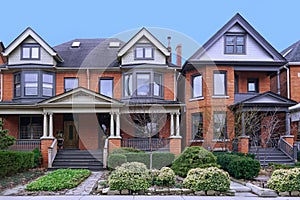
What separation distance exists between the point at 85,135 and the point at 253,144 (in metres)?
11.0

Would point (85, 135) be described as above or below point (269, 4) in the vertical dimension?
below

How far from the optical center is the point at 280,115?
25.7m

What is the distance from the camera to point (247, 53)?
25.2 m

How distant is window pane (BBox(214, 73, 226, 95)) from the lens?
81.8 feet

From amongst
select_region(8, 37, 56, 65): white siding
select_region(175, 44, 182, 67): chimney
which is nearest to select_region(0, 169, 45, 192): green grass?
select_region(8, 37, 56, 65): white siding

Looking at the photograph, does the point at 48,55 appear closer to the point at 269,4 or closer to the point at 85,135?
the point at 85,135

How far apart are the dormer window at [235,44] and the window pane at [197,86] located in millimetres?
2548

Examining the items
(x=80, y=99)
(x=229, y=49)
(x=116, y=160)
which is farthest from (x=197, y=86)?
(x=116, y=160)

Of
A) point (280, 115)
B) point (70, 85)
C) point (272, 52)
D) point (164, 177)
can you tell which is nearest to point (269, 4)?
point (164, 177)

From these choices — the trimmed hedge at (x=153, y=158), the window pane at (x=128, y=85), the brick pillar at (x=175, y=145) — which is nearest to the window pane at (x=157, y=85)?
the window pane at (x=128, y=85)

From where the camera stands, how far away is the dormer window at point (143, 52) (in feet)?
82.7

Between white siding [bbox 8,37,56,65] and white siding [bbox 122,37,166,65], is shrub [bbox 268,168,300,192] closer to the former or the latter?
white siding [bbox 122,37,166,65]

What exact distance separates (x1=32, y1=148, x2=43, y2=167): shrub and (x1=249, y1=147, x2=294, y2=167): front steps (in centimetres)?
1241

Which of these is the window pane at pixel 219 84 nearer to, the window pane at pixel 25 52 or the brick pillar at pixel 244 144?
the brick pillar at pixel 244 144
